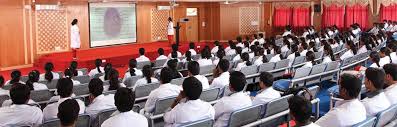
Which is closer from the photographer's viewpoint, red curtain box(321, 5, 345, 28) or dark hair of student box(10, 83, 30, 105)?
dark hair of student box(10, 83, 30, 105)

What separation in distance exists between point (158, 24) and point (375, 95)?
16290 millimetres

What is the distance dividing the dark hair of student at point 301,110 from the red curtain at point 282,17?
20.6 metres

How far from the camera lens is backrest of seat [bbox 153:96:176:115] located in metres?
5.17

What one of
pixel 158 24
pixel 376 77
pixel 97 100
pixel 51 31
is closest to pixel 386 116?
pixel 376 77

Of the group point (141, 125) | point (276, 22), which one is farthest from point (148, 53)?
point (141, 125)

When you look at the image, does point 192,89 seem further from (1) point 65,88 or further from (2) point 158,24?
(2) point 158,24

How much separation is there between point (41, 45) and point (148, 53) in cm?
371

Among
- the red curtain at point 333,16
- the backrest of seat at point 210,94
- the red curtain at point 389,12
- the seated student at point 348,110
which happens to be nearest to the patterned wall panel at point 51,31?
the backrest of seat at point 210,94

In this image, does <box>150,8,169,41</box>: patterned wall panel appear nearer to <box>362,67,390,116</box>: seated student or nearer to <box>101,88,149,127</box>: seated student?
<box>362,67,390,116</box>: seated student

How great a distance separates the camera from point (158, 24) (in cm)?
2016

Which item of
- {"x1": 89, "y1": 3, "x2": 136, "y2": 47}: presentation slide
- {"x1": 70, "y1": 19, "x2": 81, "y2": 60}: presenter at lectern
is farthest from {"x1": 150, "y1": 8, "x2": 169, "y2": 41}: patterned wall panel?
{"x1": 70, "y1": 19, "x2": 81, "y2": 60}: presenter at lectern

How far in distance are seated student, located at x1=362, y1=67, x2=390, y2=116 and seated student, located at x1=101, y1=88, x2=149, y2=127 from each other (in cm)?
226

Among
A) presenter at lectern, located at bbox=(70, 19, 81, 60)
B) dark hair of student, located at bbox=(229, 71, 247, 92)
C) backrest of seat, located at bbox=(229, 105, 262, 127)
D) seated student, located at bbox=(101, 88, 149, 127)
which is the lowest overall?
backrest of seat, located at bbox=(229, 105, 262, 127)

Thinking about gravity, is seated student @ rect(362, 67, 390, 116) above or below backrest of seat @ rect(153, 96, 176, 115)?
above
